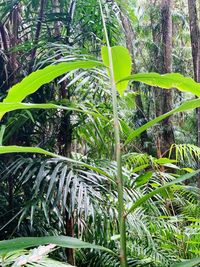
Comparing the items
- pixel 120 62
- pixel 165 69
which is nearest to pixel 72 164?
pixel 120 62

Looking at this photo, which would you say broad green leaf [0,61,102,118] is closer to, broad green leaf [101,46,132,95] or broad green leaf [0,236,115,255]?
broad green leaf [101,46,132,95]

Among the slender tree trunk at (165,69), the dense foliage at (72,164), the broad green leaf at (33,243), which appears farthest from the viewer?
the slender tree trunk at (165,69)

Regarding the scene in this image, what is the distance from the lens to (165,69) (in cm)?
465

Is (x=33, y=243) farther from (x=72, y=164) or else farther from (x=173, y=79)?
(x=72, y=164)

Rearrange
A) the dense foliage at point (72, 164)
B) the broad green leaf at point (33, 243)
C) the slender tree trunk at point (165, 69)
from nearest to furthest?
the broad green leaf at point (33, 243) < the dense foliage at point (72, 164) < the slender tree trunk at point (165, 69)

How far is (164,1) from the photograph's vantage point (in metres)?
4.55

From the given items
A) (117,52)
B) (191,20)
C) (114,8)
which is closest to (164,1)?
(191,20)

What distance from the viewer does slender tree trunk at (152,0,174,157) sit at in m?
→ 4.51

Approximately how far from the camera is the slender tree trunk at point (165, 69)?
4.51m

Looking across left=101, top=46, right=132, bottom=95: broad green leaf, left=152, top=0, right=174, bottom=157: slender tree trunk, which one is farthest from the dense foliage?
left=152, top=0, right=174, bottom=157: slender tree trunk

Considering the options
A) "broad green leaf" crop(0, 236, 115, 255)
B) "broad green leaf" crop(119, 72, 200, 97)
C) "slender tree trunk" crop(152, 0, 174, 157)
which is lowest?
"broad green leaf" crop(0, 236, 115, 255)

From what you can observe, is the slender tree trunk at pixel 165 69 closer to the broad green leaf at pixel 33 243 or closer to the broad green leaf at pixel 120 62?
the broad green leaf at pixel 120 62

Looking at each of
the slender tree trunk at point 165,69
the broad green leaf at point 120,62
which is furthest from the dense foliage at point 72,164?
the slender tree trunk at point 165,69

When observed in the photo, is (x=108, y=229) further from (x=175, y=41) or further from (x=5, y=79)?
(x=175, y=41)
